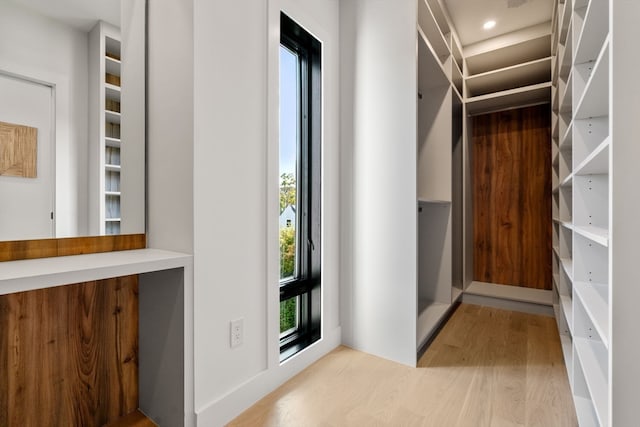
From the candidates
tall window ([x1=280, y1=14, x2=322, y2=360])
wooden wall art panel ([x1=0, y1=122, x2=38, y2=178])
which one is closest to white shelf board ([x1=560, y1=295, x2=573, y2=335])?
tall window ([x1=280, y1=14, x2=322, y2=360])

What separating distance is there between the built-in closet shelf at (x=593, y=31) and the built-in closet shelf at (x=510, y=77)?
137 centimetres

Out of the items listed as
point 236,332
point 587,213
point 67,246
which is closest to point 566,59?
point 587,213

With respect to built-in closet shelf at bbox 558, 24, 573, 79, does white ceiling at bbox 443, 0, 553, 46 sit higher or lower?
higher

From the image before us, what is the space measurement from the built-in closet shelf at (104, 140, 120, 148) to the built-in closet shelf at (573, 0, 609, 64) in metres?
1.68

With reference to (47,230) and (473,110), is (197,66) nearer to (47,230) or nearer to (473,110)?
(47,230)

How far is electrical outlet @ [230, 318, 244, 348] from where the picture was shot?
4.24 feet

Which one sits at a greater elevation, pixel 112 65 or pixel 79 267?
pixel 112 65

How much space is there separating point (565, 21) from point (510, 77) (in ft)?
3.75

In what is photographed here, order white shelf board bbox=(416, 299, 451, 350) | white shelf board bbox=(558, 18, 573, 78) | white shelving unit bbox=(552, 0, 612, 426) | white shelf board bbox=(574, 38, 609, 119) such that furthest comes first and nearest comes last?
1. white shelf board bbox=(416, 299, 451, 350)
2. white shelf board bbox=(558, 18, 573, 78)
3. white shelving unit bbox=(552, 0, 612, 426)
4. white shelf board bbox=(574, 38, 609, 119)

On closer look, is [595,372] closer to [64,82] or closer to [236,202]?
[236,202]

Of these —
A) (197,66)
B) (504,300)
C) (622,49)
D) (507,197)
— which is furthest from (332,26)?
(504,300)

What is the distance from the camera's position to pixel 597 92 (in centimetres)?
107

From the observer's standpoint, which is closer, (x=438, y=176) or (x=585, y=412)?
(x=585, y=412)

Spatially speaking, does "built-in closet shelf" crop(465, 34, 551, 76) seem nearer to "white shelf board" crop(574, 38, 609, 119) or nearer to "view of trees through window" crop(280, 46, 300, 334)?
"white shelf board" crop(574, 38, 609, 119)
